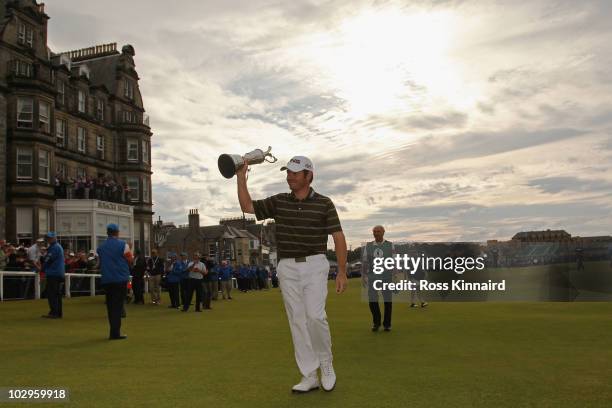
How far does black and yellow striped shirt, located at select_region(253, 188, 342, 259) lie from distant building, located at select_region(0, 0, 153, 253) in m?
31.3

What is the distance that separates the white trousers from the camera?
6.17 m

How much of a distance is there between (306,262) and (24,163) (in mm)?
32941

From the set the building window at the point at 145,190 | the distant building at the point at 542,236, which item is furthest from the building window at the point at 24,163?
the distant building at the point at 542,236

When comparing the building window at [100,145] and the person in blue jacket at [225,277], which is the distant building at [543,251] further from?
the building window at [100,145]

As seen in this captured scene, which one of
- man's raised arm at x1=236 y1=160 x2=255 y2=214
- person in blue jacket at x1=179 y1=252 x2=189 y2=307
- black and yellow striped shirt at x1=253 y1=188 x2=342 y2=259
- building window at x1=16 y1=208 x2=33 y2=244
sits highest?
building window at x1=16 y1=208 x2=33 y2=244

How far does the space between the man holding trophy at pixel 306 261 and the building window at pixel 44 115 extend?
108ft

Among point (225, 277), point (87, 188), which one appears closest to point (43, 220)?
point (87, 188)

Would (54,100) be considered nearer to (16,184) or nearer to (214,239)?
(16,184)

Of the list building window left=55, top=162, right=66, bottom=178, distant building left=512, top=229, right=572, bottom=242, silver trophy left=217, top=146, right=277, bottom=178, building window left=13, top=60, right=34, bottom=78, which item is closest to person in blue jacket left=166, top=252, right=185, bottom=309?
silver trophy left=217, top=146, right=277, bottom=178

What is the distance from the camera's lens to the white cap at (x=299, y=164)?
6.30 m

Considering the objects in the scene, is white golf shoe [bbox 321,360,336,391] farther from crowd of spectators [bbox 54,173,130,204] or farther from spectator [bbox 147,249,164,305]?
crowd of spectators [bbox 54,173,130,204]

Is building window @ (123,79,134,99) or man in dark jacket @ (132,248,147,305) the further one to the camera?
building window @ (123,79,134,99)

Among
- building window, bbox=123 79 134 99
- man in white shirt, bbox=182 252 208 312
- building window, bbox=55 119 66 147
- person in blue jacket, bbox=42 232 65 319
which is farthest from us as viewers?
building window, bbox=123 79 134 99

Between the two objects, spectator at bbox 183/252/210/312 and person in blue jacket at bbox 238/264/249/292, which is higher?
spectator at bbox 183/252/210/312
